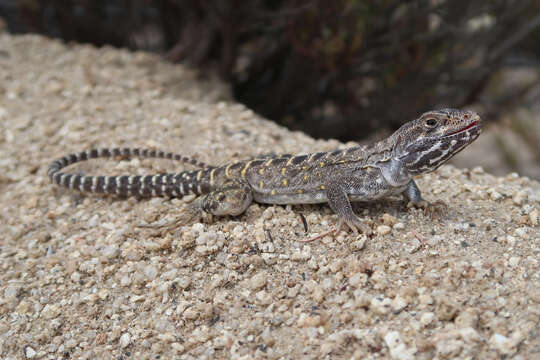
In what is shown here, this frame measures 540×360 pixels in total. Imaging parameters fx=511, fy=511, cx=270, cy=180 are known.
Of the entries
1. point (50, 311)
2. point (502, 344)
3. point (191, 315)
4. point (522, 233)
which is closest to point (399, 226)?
point (522, 233)

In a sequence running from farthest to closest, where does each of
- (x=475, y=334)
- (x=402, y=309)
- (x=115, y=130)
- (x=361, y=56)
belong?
(x=361, y=56) → (x=115, y=130) → (x=402, y=309) → (x=475, y=334)

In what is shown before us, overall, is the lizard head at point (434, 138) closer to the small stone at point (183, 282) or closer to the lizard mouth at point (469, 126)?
the lizard mouth at point (469, 126)

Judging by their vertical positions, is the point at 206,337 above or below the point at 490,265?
below

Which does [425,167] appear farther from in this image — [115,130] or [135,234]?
[115,130]

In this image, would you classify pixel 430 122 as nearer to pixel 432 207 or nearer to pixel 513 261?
pixel 432 207

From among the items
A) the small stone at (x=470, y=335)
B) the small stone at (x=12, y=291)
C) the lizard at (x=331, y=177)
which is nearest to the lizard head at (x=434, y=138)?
the lizard at (x=331, y=177)

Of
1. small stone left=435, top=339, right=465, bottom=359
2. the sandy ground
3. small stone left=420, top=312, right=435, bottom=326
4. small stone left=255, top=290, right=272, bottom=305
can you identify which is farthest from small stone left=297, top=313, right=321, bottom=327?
small stone left=435, top=339, right=465, bottom=359

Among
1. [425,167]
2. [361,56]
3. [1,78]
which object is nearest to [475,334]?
[425,167]
